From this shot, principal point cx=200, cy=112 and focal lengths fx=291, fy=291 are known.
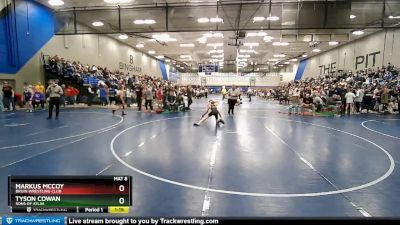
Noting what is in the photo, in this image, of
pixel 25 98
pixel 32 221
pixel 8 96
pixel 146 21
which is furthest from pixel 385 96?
pixel 8 96

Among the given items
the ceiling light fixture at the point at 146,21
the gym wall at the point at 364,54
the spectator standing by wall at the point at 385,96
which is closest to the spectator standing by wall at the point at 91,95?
the ceiling light fixture at the point at 146,21

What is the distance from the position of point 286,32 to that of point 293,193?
14779 millimetres

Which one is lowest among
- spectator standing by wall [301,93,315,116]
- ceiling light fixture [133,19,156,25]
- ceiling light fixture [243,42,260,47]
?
spectator standing by wall [301,93,315,116]

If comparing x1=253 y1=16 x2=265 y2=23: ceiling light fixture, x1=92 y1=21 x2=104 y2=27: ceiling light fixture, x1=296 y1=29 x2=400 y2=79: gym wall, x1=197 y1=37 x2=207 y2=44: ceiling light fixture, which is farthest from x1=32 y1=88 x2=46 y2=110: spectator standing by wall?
x1=296 y1=29 x2=400 y2=79: gym wall

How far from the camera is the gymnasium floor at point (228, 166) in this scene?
3.96 meters

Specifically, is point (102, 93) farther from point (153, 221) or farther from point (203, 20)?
point (153, 221)

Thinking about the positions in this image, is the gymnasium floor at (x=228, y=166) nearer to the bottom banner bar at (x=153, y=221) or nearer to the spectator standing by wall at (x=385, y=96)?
the bottom banner bar at (x=153, y=221)

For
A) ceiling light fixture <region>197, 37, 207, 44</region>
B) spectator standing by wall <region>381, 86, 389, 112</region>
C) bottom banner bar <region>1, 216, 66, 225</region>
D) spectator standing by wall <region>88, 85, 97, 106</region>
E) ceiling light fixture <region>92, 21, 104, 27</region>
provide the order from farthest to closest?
ceiling light fixture <region>197, 37, 207, 44</region>
spectator standing by wall <region>88, 85, 97, 106</region>
spectator standing by wall <region>381, 86, 389, 112</region>
ceiling light fixture <region>92, 21, 104, 27</region>
bottom banner bar <region>1, 216, 66, 225</region>

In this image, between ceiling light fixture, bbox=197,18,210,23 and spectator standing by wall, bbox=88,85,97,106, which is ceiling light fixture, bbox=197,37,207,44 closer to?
ceiling light fixture, bbox=197,18,210,23

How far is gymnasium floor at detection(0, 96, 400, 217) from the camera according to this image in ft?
13.0
